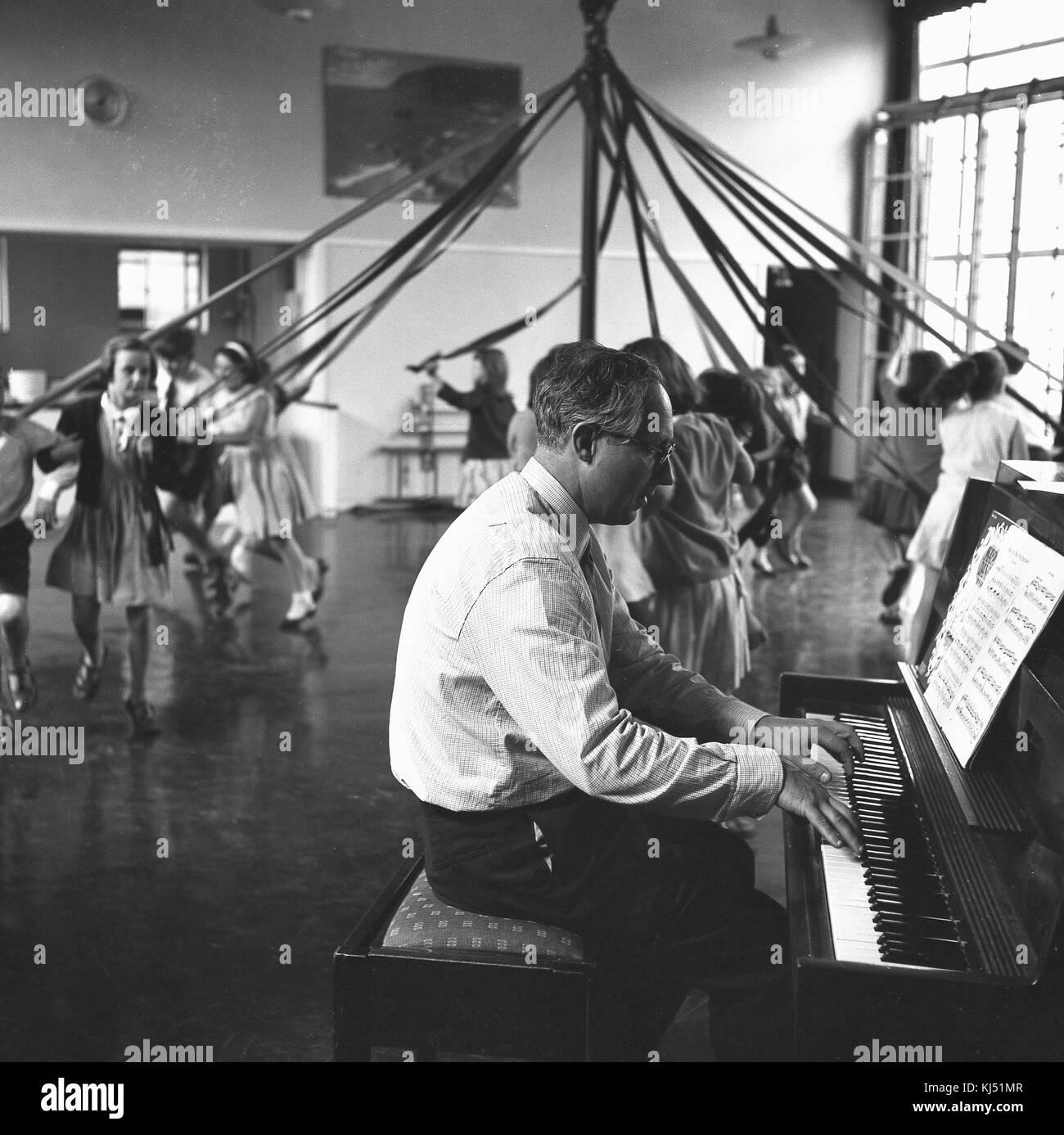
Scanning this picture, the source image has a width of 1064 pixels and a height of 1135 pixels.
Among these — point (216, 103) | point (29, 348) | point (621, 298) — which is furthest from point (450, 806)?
point (29, 348)

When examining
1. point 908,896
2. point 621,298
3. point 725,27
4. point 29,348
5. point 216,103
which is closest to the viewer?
point 908,896

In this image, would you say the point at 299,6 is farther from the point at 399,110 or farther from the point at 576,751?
the point at 576,751

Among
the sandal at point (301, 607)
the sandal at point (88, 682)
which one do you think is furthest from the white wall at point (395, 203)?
the sandal at point (88, 682)

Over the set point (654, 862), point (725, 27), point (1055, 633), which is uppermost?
point (725, 27)

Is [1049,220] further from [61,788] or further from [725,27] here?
[61,788]

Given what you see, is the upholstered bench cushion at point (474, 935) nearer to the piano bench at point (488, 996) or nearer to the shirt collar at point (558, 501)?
the piano bench at point (488, 996)

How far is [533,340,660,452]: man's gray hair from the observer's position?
5.91ft

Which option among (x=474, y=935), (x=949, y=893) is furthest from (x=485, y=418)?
(x=949, y=893)

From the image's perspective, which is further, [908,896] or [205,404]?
[205,404]

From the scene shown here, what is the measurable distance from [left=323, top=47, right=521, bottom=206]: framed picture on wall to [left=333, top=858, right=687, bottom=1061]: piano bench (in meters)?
8.66

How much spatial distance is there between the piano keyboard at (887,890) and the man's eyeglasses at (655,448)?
0.60m

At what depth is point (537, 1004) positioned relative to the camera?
183 cm

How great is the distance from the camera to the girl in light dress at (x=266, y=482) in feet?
20.6

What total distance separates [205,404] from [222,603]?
110 centimetres
